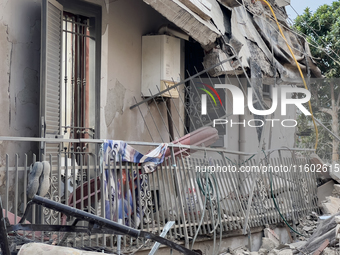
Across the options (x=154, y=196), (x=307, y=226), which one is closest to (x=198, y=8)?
(x=154, y=196)

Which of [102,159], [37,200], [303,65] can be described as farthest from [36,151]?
[303,65]

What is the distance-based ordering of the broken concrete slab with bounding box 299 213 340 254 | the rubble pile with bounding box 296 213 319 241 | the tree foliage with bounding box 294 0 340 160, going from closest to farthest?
the broken concrete slab with bounding box 299 213 340 254 → the rubble pile with bounding box 296 213 319 241 → the tree foliage with bounding box 294 0 340 160

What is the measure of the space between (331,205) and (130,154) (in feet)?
17.6

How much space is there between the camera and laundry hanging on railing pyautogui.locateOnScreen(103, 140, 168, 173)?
5.16 m

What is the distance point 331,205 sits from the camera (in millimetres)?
8953

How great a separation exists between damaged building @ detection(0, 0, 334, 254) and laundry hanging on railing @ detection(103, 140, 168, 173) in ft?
0.04

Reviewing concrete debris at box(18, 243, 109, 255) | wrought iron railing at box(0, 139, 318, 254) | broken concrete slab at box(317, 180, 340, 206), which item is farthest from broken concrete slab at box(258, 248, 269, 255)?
concrete debris at box(18, 243, 109, 255)

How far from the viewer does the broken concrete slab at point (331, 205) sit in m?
8.79

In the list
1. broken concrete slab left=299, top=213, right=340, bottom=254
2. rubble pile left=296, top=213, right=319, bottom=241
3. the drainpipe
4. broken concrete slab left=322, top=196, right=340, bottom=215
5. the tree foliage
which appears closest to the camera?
broken concrete slab left=299, top=213, right=340, bottom=254

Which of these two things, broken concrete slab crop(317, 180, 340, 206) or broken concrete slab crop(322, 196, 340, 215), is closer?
broken concrete slab crop(322, 196, 340, 215)

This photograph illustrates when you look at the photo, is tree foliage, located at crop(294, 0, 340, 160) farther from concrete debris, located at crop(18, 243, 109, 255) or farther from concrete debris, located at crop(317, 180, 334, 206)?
concrete debris, located at crop(18, 243, 109, 255)

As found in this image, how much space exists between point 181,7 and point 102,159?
10.1ft

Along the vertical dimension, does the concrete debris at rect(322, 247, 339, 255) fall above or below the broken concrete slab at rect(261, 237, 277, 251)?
above

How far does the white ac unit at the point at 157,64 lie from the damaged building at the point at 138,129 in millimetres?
21
